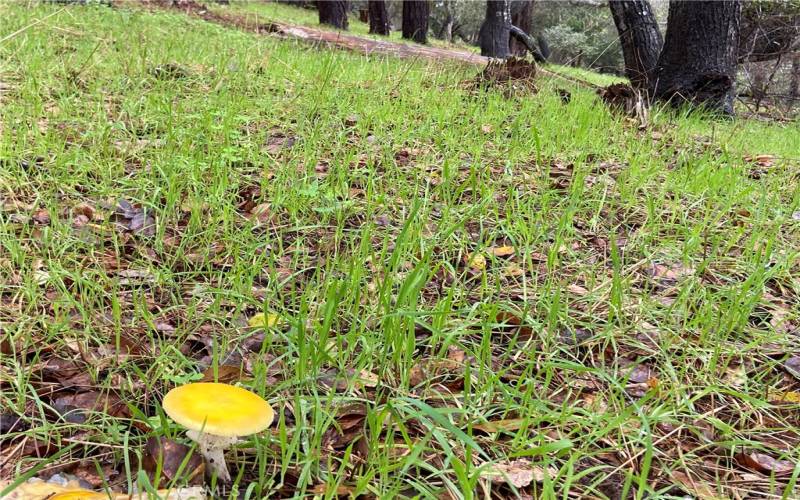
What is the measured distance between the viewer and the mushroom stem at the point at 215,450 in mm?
1144

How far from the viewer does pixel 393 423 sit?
138cm

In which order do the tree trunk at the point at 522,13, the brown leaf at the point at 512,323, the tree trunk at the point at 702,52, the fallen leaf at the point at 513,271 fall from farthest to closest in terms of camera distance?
1. the tree trunk at the point at 522,13
2. the tree trunk at the point at 702,52
3. the fallen leaf at the point at 513,271
4. the brown leaf at the point at 512,323

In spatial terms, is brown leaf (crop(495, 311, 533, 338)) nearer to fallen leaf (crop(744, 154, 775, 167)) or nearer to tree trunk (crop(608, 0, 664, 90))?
fallen leaf (crop(744, 154, 775, 167))

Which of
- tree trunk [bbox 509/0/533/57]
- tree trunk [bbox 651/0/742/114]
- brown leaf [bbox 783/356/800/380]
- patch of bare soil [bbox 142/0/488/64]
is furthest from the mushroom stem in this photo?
tree trunk [bbox 509/0/533/57]

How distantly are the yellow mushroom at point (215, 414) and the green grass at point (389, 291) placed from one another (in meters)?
0.10

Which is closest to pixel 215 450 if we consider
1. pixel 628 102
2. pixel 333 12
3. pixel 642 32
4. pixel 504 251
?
pixel 504 251

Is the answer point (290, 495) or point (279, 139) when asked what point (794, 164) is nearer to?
point (279, 139)

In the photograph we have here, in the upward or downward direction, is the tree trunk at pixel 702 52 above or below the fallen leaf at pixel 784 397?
above

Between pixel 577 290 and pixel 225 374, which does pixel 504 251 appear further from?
pixel 225 374

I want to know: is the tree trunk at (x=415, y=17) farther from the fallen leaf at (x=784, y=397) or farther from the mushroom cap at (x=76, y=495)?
the mushroom cap at (x=76, y=495)

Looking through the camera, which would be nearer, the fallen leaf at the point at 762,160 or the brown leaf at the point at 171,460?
the brown leaf at the point at 171,460

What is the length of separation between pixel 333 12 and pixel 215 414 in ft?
43.4

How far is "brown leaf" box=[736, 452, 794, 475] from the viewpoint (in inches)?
55.9

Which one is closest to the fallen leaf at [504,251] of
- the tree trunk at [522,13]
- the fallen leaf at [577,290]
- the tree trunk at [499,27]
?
the fallen leaf at [577,290]
